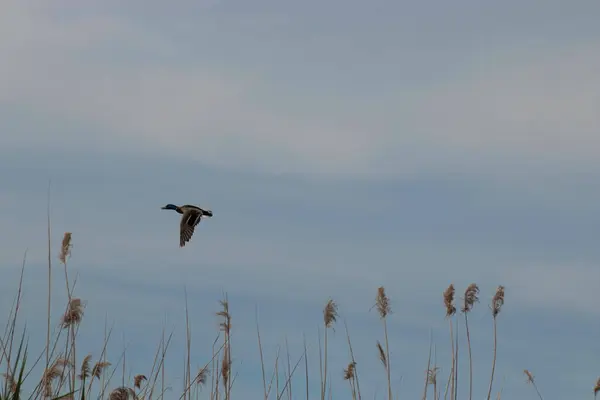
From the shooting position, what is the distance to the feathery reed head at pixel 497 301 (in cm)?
809

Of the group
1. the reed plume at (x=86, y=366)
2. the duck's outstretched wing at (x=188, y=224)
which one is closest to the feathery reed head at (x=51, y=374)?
the reed plume at (x=86, y=366)

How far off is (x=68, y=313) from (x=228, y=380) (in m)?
1.49

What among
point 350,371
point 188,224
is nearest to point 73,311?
point 350,371

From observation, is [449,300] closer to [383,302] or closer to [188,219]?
[383,302]

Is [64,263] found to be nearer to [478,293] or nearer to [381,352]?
[381,352]

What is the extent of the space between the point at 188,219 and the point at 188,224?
136 mm

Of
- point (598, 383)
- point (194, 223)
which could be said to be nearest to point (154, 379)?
point (598, 383)

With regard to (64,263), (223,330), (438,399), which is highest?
(64,263)

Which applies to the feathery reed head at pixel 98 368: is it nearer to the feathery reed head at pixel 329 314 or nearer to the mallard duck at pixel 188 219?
the feathery reed head at pixel 329 314

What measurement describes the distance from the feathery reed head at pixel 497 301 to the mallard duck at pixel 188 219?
18.8ft

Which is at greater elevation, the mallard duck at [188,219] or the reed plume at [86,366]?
the mallard duck at [188,219]

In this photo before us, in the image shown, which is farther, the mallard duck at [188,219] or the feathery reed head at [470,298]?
the mallard duck at [188,219]

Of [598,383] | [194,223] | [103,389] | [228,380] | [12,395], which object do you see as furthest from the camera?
[194,223]

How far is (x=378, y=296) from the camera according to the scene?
7.83 meters
